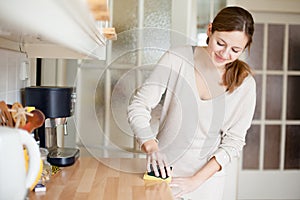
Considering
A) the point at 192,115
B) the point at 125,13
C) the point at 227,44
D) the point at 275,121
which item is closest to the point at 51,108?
the point at 192,115

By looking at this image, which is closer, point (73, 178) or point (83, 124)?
point (73, 178)

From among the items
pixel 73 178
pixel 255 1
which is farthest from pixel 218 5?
pixel 73 178

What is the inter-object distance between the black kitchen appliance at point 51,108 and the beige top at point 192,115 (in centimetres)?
25

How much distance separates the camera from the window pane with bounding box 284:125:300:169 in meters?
3.07

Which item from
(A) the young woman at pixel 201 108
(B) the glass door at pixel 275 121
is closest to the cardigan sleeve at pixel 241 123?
(A) the young woman at pixel 201 108

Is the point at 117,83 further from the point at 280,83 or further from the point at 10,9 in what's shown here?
the point at 10,9

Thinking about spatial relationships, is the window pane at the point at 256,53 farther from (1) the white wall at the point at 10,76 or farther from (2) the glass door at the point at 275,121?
(1) the white wall at the point at 10,76

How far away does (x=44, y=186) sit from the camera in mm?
1110

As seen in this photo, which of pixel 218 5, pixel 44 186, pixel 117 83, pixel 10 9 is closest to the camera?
pixel 10 9

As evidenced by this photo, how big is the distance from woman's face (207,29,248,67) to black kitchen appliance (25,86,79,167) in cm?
52

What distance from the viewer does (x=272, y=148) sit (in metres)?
3.07

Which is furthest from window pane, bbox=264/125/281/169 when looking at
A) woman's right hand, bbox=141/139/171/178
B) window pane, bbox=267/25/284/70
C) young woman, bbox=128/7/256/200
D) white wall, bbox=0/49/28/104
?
white wall, bbox=0/49/28/104

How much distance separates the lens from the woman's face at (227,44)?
134 cm

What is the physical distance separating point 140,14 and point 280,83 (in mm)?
1179
